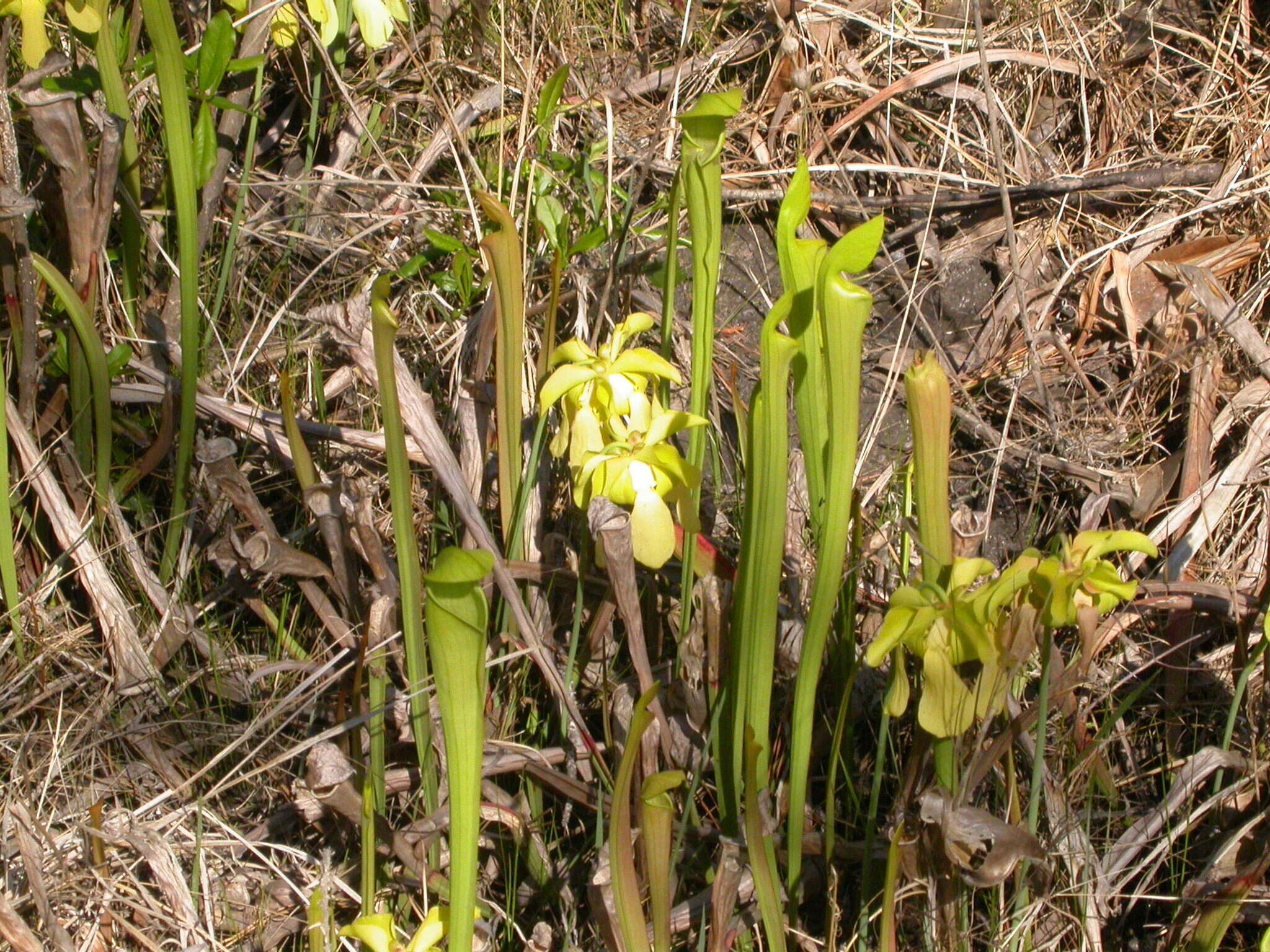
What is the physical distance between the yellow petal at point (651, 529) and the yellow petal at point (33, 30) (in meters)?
0.76

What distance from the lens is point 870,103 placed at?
1.75 m

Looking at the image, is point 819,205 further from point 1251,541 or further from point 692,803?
point 692,803

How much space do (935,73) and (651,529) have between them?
1.24m

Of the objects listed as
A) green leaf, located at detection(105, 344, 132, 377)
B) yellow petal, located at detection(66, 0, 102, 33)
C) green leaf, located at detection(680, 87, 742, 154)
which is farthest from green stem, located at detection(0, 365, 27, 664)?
green leaf, located at detection(680, 87, 742, 154)

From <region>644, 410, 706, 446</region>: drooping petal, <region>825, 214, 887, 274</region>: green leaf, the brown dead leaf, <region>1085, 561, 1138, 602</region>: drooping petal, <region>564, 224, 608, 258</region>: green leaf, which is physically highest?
<region>825, 214, 887, 274</region>: green leaf

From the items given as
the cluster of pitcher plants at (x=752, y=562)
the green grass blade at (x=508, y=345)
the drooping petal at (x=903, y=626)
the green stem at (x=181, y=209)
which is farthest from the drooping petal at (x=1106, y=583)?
the green stem at (x=181, y=209)

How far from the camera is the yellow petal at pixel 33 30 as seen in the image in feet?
3.46

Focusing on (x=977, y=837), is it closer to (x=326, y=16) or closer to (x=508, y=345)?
(x=508, y=345)

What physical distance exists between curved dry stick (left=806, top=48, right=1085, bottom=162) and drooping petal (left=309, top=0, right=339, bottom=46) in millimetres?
772

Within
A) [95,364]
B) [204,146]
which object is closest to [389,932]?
[95,364]

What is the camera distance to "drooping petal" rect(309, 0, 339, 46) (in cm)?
130

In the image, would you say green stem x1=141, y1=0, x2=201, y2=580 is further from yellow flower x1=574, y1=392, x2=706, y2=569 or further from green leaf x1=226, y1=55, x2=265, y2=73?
yellow flower x1=574, y1=392, x2=706, y2=569

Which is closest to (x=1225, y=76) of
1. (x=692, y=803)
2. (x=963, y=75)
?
(x=963, y=75)

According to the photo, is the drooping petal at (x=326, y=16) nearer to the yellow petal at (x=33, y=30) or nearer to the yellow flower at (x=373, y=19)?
the yellow flower at (x=373, y=19)
